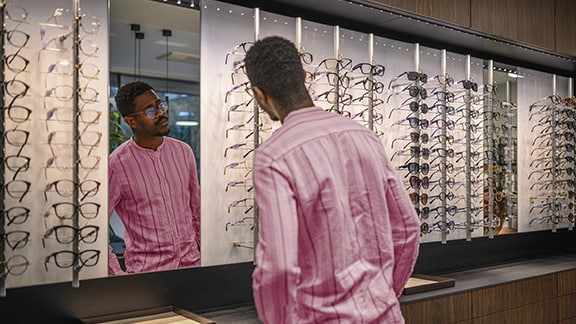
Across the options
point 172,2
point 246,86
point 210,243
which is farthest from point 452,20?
point 210,243

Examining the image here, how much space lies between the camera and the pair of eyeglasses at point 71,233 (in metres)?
2.64

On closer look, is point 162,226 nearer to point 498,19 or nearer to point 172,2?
point 172,2

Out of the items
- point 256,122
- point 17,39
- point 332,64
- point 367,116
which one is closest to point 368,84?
point 367,116

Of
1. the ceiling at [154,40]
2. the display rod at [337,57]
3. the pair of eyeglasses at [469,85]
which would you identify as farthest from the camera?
the pair of eyeglasses at [469,85]

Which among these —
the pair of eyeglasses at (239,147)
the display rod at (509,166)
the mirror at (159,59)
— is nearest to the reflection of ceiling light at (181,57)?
the mirror at (159,59)

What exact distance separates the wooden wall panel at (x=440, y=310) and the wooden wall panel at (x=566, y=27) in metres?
2.29

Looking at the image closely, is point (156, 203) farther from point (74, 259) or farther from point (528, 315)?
point (528, 315)

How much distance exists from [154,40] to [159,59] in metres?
0.10

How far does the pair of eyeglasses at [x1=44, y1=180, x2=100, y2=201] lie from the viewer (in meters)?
2.64

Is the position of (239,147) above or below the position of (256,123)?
below

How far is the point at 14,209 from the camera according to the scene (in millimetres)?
2535

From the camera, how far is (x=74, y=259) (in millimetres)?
2633

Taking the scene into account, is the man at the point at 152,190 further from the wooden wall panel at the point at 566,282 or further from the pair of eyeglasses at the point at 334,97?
the wooden wall panel at the point at 566,282

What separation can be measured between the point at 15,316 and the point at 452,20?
305 cm
